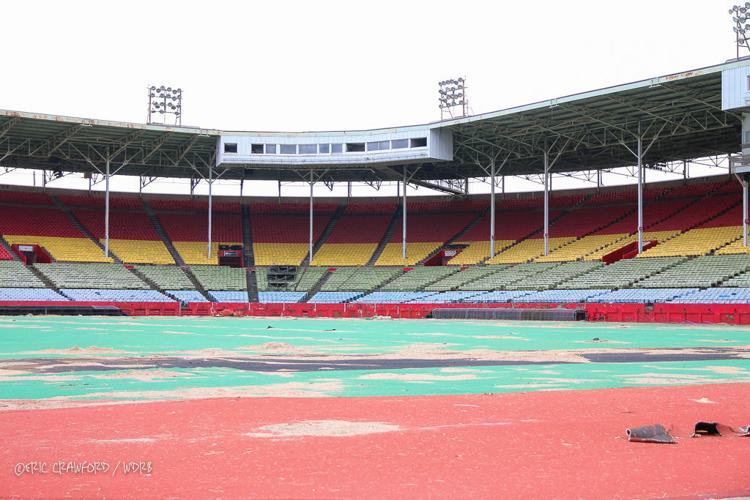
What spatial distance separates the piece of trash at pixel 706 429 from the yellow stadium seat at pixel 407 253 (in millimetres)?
59917

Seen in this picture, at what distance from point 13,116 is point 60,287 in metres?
12.0

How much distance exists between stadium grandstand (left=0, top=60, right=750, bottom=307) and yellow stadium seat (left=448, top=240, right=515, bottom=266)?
0.20 metres

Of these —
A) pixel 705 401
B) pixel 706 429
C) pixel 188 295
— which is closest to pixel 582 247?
pixel 188 295

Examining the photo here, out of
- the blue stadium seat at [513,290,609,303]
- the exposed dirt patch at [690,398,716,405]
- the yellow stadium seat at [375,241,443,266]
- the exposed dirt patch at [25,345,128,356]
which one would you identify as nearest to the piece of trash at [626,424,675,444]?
the exposed dirt patch at [690,398,716,405]

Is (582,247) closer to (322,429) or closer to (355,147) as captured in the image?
(355,147)

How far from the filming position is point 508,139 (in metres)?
61.5

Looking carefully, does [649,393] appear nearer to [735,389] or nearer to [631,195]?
[735,389]

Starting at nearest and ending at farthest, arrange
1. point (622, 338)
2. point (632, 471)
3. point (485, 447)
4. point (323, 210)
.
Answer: point (632, 471) → point (485, 447) → point (622, 338) → point (323, 210)

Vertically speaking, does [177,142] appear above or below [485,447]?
above

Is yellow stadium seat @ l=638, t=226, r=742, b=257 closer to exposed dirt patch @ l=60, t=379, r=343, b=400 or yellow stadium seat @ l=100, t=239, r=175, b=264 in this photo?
yellow stadium seat @ l=100, t=239, r=175, b=264

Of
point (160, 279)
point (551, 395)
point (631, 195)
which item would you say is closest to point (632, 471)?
point (551, 395)

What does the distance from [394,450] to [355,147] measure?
57933 millimetres

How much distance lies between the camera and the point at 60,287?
56.8 m

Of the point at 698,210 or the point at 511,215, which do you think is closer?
the point at 698,210
